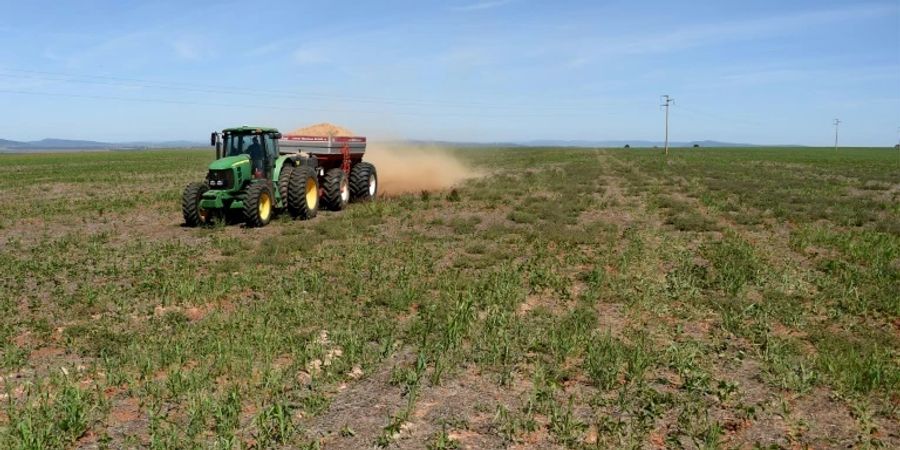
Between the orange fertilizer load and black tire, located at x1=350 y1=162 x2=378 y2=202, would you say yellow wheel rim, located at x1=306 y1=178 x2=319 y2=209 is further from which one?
the orange fertilizer load

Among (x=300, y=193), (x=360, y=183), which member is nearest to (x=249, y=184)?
(x=300, y=193)

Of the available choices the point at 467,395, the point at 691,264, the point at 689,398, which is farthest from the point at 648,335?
the point at 691,264

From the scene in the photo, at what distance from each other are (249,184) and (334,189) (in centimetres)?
319

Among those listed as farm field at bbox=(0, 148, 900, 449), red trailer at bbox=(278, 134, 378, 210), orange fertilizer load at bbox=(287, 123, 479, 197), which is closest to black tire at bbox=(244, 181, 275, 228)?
farm field at bbox=(0, 148, 900, 449)

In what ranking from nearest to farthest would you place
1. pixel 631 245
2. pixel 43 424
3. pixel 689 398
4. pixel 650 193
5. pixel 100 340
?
pixel 43 424, pixel 689 398, pixel 100 340, pixel 631 245, pixel 650 193

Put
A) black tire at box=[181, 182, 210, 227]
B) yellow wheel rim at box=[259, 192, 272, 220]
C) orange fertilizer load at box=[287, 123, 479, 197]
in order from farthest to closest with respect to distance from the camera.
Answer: orange fertilizer load at box=[287, 123, 479, 197]
black tire at box=[181, 182, 210, 227]
yellow wheel rim at box=[259, 192, 272, 220]

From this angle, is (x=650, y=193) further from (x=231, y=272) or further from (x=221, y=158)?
(x=231, y=272)

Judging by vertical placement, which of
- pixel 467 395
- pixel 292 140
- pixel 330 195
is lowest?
pixel 467 395

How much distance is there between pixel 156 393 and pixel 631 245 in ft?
31.9

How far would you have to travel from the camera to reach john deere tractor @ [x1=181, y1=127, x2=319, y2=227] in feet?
47.4

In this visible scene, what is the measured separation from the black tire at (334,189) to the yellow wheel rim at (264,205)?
9.44 ft

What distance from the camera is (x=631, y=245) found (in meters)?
12.9

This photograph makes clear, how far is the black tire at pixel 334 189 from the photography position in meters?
18.0

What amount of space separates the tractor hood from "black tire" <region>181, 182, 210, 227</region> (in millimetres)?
876
